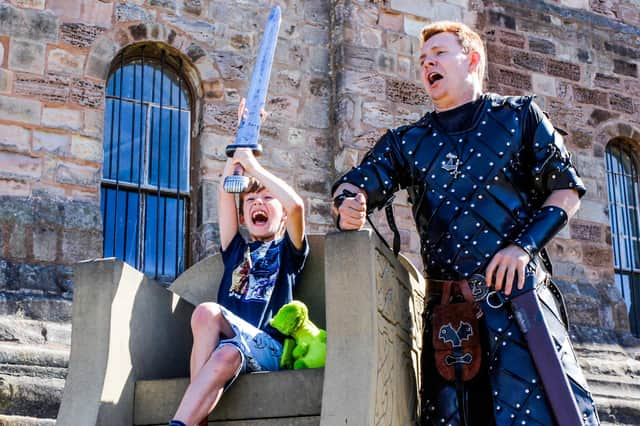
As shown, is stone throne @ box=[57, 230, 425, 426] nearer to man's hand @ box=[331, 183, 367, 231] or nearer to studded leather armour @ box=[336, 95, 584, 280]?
man's hand @ box=[331, 183, 367, 231]

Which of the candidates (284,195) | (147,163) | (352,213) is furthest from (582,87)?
(352,213)

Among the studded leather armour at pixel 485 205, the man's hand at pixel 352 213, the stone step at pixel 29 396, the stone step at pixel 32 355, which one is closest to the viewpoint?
the studded leather armour at pixel 485 205

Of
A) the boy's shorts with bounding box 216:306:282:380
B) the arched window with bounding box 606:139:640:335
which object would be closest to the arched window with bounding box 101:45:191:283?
the boy's shorts with bounding box 216:306:282:380

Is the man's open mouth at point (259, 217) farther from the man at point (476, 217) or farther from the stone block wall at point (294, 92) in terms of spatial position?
the stone block wall at point (294, 92)

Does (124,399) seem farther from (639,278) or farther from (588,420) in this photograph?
(639,278)

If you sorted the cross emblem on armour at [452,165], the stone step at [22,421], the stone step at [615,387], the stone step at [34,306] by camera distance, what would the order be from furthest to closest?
the stone step at [615,387] < the stone step at [34,306] < the stone step at [22,421] < the cross emblem on armour at [452,165]

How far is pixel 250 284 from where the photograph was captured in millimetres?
4137

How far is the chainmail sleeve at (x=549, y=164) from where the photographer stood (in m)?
3.44

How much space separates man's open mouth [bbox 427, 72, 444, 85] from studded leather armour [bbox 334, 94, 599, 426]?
0.15 metres

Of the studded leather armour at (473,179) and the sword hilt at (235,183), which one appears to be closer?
the studded leather armour at (473,179)

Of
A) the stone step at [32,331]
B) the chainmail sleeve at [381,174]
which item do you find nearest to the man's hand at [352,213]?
the chainmail sleeve at [381,174]

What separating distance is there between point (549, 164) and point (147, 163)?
4669 mm

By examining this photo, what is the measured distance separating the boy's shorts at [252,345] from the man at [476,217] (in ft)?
2.08

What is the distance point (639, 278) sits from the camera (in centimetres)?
979
